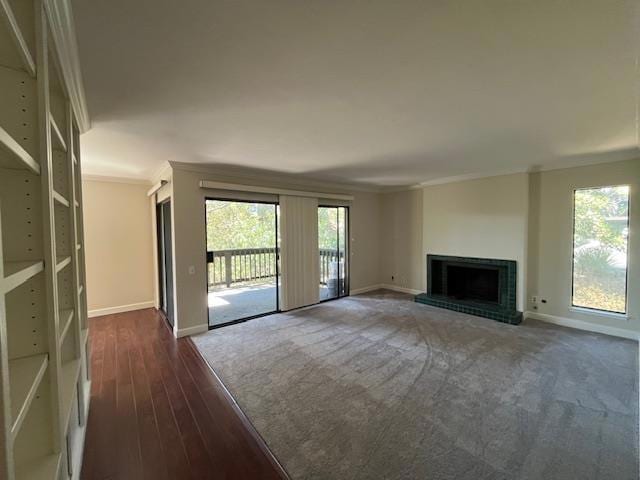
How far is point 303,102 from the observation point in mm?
1972

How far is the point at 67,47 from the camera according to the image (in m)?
1.35

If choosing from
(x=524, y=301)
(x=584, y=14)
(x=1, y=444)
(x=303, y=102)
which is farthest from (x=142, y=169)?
(x=524, y=301)

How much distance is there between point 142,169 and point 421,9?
422cm

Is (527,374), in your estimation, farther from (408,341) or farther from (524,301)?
(524,301)

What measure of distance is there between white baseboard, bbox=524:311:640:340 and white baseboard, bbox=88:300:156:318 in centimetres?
639

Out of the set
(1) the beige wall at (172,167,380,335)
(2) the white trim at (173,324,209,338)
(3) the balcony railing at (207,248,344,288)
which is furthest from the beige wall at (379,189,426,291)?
(2) the white trim at (173,324,209,338)

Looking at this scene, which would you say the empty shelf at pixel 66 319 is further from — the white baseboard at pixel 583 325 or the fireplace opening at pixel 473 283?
the white baseboard at pixel 583 325

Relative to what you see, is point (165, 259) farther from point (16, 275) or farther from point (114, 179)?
point (16, 275)

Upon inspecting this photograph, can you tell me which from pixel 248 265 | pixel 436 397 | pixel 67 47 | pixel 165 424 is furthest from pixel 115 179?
pixel 436 397

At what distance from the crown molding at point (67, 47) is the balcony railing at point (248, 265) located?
14.9 feet

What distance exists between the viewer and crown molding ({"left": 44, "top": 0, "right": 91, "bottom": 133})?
1125mm

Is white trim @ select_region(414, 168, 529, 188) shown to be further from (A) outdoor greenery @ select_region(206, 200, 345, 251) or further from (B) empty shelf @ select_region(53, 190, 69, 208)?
(B) empty shelf @ select_region(53, 190, 69, 208)

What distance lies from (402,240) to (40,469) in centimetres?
590

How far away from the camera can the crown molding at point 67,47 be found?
1.12 m
